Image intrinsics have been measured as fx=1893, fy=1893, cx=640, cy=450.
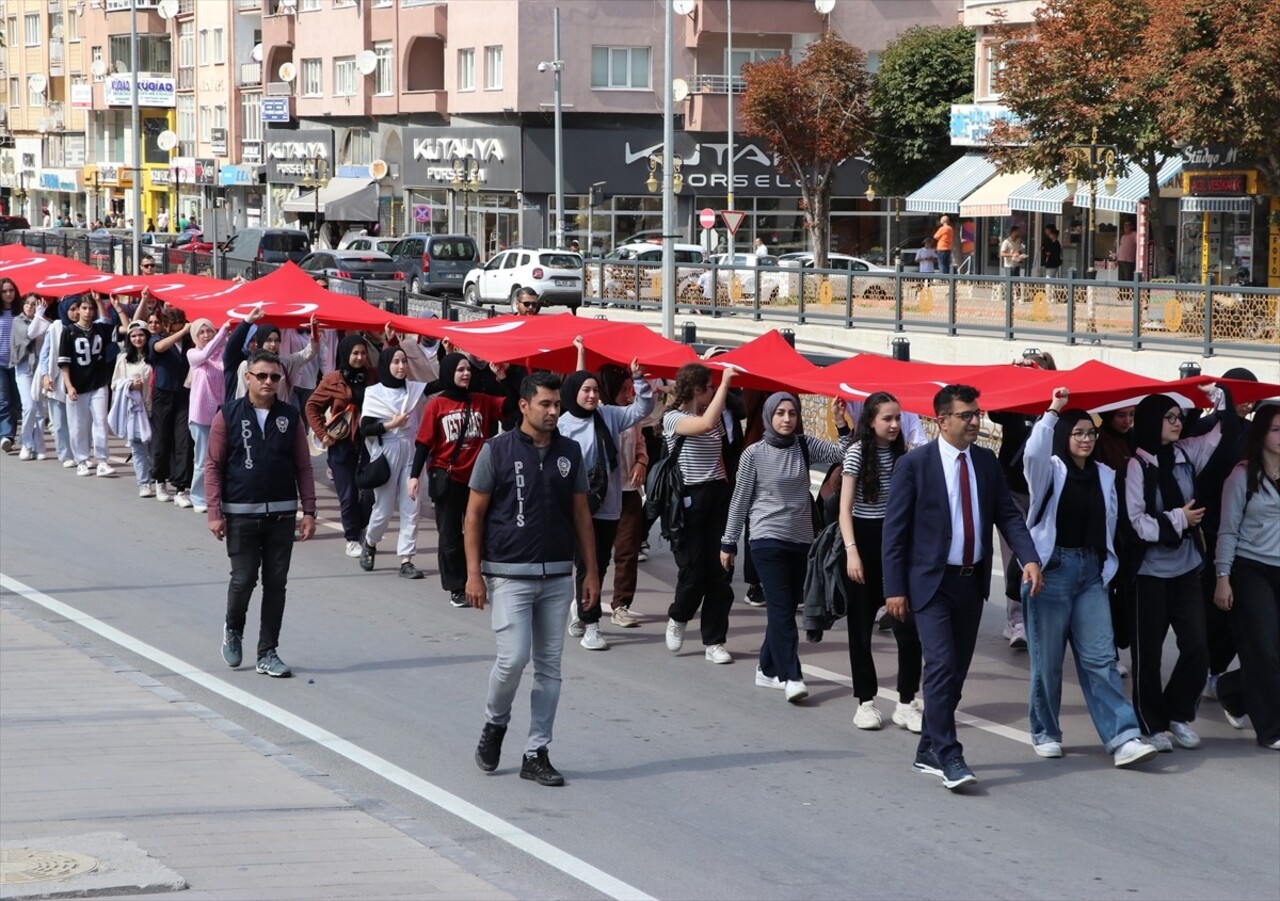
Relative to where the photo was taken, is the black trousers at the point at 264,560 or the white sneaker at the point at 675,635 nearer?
the black trousers at the point at 264,560

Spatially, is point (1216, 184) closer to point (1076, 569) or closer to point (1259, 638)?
point (1259, 638)

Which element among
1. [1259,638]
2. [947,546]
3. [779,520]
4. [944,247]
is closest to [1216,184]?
[944,247]

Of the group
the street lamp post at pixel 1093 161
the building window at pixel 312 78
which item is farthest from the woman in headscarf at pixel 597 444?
the building window at pixel 312 78

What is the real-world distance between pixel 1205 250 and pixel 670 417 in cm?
3354

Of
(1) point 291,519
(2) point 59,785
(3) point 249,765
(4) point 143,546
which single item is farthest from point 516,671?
(4) point 143,546

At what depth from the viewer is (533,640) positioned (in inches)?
344

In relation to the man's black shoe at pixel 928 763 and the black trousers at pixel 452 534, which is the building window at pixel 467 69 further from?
the man's black shoe at pixel 928 763

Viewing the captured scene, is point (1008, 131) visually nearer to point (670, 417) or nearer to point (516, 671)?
point (670, 417)

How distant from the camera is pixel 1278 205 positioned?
39.0 meters

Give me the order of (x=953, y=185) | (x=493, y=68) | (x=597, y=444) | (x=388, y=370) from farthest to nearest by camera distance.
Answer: (x=493, y=68) < (x=953, y=185) < (x=388, y=370) < (x=597, y=444)

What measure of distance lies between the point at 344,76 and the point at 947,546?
6795cm

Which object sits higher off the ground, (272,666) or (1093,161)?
(1093,161)

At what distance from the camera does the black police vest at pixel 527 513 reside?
28.1 feet

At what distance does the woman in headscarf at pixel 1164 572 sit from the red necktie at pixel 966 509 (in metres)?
1.18
